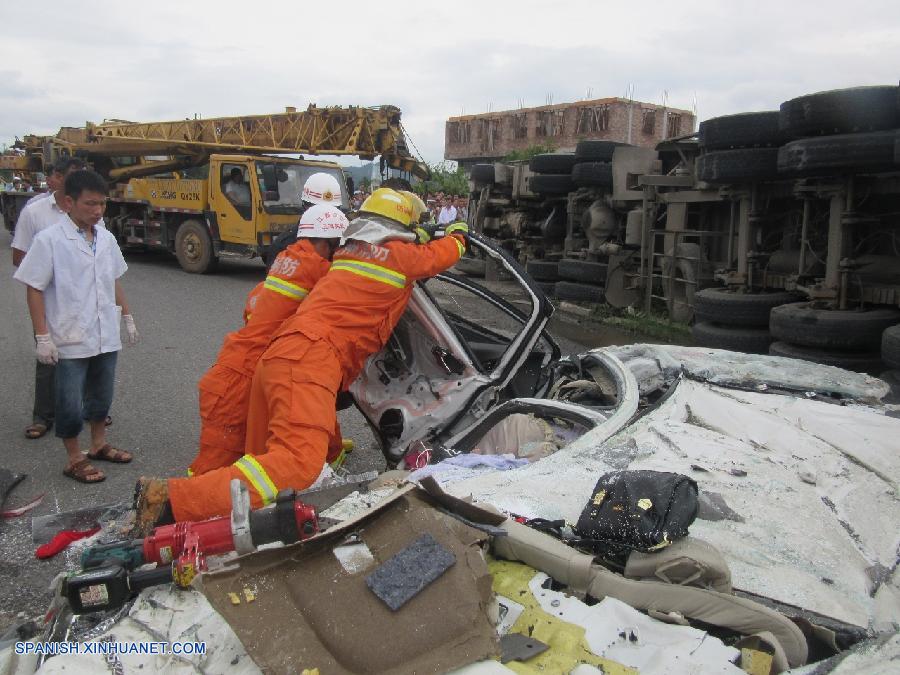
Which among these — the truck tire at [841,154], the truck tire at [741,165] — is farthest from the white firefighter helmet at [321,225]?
the truck tire at [741,165]

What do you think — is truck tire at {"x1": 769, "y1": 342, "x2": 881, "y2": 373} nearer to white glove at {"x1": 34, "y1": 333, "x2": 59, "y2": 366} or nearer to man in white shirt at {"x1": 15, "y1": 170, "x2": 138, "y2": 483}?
man in white shirt at {"x1": 15, "y1": 170, "x2": 138, "y2": 483}

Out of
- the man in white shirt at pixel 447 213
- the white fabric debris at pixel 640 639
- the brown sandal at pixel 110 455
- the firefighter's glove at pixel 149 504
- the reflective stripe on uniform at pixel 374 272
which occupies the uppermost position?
the man in white shirt at pixel 447 213

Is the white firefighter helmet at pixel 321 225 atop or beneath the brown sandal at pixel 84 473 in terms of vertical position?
atop

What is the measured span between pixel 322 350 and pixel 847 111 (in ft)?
16.2

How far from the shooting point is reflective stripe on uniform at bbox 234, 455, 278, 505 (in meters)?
2.70

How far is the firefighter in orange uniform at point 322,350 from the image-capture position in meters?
2.71

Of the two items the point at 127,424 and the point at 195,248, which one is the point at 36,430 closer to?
the point at 127,424

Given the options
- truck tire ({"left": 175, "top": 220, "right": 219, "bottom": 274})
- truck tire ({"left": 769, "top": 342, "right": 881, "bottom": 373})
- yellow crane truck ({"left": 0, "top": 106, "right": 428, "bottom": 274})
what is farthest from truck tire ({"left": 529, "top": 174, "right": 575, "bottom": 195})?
truck tire ({"left": 175, "top": 220, "right": 219, "bottom": 274})

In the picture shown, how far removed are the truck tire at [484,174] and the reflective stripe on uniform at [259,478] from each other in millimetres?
12194

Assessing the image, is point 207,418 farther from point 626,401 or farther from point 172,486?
point 626,401

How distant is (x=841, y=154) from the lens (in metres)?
5.88

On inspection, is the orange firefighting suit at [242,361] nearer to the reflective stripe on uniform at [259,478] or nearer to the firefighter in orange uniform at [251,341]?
the firefighter in orange uniform at [251,341]

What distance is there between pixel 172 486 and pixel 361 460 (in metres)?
2.24

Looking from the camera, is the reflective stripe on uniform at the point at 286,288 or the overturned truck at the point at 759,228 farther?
the overturned truck at the point at 759,228
